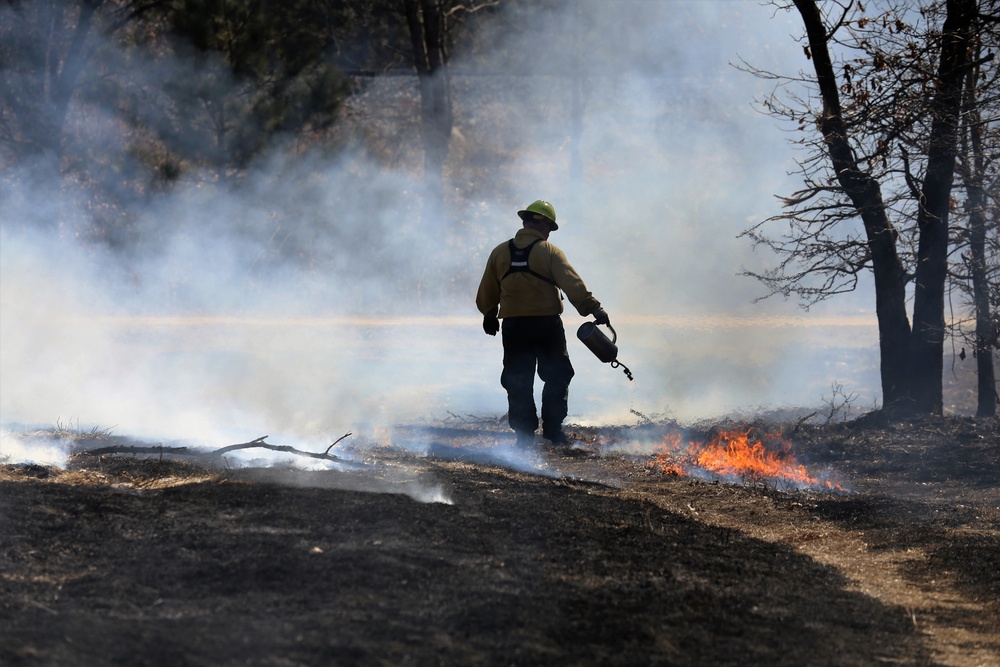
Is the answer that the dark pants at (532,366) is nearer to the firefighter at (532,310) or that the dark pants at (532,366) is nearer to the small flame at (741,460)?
the firefighter at (532,310)

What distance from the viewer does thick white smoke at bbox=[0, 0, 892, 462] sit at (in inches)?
434

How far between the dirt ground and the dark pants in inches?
53.7

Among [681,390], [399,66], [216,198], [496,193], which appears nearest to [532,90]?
[399,66]

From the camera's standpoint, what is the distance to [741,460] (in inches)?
325

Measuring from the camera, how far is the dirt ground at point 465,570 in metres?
3.46

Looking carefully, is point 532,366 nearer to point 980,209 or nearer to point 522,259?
point 522,259

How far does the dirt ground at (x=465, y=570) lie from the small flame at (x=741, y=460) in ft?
2.62

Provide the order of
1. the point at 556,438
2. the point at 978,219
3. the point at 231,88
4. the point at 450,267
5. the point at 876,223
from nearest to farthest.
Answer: the point at 556,438
the point at 876,223
the point at 978,219
the point at 231,88
the point at 450,267

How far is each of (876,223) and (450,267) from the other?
45.5 ft

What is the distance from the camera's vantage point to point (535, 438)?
29.0 ft

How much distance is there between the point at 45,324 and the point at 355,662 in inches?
345

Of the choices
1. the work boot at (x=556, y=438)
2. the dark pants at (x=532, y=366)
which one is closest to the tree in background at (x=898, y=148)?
the dark pants at (x=532, y=366)

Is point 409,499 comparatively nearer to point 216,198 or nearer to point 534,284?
point 534,284

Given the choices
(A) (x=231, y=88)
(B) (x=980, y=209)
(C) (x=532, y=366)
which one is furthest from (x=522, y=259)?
(A) (x=231, y=88)
